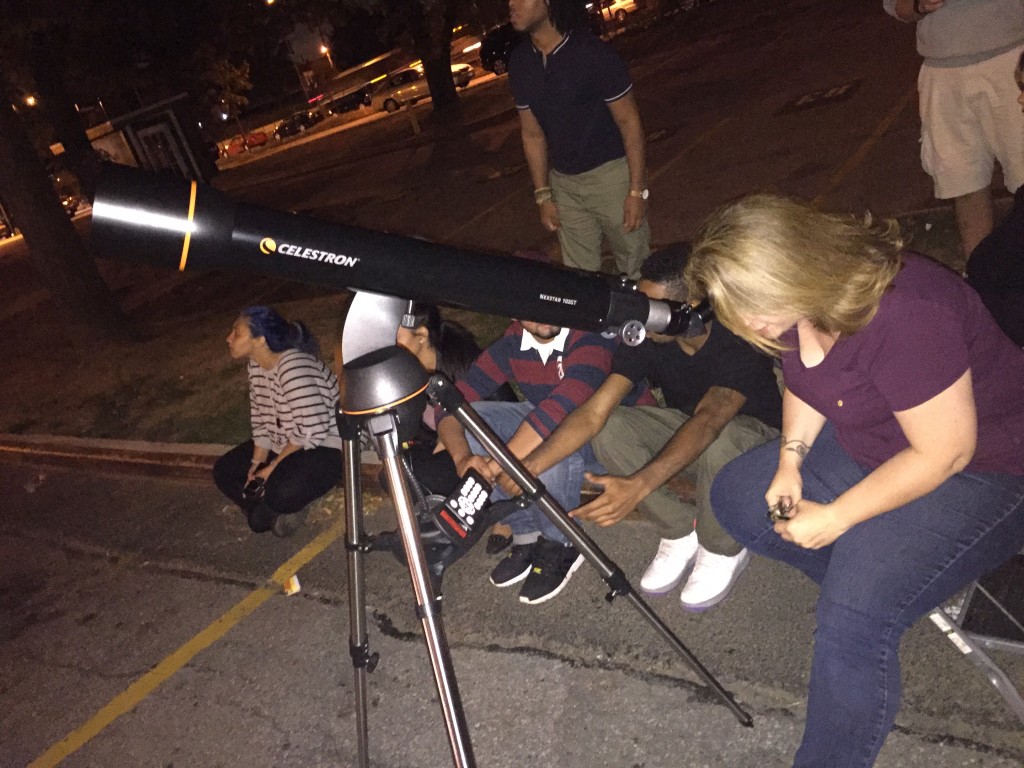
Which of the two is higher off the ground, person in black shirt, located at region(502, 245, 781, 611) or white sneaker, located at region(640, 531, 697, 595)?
person in black shirt, located at region(502, 245, 781, 611)

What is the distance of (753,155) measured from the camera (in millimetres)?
8094

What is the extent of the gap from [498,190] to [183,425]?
18.8ft

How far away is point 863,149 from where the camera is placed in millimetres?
7094

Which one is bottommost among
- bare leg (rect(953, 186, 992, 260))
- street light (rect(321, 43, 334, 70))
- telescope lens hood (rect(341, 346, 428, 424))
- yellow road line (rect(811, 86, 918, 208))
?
yellow road line (rect(811, 86, 918, 208))

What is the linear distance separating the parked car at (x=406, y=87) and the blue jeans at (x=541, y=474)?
903 inches

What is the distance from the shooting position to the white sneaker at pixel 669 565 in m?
2.97

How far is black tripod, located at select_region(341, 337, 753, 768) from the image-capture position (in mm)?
1827

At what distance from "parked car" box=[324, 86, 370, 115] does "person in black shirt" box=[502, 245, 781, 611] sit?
102ft

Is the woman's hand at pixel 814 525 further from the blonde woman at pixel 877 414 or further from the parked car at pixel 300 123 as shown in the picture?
the parked car at pixel 300 123

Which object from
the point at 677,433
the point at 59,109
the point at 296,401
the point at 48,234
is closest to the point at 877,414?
the point at 677,433

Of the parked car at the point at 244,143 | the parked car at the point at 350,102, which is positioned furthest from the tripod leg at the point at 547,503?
the parked car at the point at 244,143

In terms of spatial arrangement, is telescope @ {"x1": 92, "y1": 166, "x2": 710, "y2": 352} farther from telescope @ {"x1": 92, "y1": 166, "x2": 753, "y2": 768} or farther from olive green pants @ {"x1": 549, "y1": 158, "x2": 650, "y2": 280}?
olive green pants @ {"x1": 549, "y1": 158, "x2": 650, "y2": 280}

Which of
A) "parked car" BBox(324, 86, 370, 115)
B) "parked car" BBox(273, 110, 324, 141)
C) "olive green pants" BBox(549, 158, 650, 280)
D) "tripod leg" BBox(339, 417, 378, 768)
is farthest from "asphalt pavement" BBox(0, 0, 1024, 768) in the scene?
"parked car" BBox(273, 110, 324, 141)

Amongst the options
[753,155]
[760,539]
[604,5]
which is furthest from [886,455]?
[604,5]
